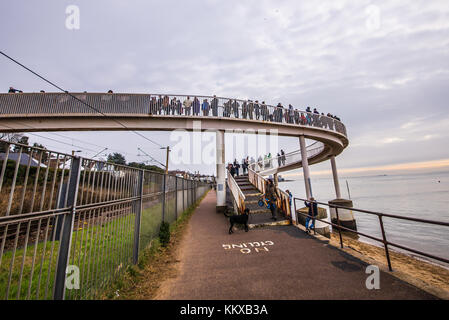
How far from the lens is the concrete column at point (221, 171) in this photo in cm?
1374

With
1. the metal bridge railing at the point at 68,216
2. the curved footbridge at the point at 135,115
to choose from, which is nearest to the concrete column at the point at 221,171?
the curved footbridge at the point at 135,115

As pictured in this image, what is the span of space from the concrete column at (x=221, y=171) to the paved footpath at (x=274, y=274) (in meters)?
7.16

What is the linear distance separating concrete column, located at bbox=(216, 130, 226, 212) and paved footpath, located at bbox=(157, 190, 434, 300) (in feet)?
23.5

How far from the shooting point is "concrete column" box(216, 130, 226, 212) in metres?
13.7

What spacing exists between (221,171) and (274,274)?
10.1 meters

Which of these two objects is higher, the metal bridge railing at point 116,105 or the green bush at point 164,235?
the metal bridge railing at point 116,105

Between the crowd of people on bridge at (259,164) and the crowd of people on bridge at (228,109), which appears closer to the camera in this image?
the crowd of people on bridge at (228,109)

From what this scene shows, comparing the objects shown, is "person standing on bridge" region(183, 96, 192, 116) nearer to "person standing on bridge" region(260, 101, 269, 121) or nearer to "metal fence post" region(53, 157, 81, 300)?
"person standing on bridge" region(260, 101, 269, 121)

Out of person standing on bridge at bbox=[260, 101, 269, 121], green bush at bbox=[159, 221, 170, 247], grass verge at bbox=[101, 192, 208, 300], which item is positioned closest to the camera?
grass verge at bbox=[101, 192, 208, 300]

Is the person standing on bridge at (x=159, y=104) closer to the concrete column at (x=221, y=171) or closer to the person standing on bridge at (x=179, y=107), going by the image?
the person standing on bridge at (x=179, y=107)

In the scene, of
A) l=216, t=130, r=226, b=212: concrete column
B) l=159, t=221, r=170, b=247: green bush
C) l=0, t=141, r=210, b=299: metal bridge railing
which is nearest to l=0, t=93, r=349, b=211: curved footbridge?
l=216, t=130, r=226, b=212: concrete column

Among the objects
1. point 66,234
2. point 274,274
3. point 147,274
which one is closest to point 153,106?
point 147,274
